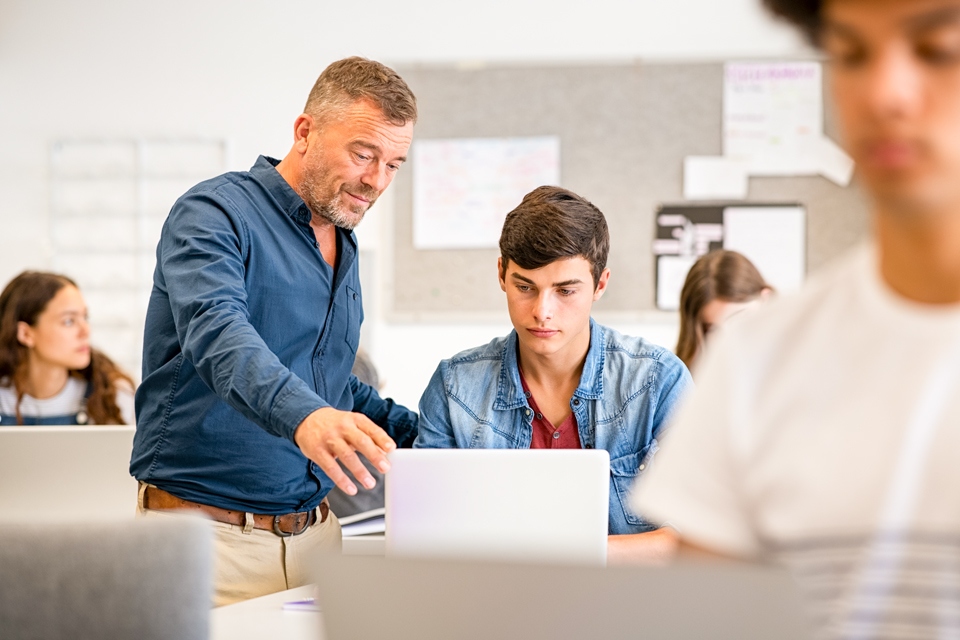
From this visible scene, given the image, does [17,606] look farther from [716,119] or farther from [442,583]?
[716,119]

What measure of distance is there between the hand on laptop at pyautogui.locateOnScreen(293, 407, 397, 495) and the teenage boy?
0.51 meters

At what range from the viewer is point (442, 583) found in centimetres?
52

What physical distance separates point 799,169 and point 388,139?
2.45 metres

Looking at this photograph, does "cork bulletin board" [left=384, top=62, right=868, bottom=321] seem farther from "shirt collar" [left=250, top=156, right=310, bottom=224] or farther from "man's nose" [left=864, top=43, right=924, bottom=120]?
"man's nose" [left=864, top=43, right=924, bottom=120]

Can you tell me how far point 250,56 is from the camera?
3844 millimetres

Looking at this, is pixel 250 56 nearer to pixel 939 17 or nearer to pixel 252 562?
pixel 252 562

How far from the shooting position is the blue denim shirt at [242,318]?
145 cm

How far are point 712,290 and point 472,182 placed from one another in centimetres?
137

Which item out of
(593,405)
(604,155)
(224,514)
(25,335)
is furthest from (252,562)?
(604,155)

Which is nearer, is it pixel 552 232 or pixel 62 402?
pixel 552 232

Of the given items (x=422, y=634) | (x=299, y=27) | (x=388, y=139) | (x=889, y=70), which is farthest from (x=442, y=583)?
(x=299, y=27)

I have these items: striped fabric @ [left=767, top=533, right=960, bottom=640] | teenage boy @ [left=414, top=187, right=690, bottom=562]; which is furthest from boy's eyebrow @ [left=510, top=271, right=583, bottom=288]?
striped fabric @ [left=767, top=533, right=960, bottom=640]

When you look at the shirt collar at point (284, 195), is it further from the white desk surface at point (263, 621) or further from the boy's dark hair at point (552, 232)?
the white desk surface at point (263, 621)

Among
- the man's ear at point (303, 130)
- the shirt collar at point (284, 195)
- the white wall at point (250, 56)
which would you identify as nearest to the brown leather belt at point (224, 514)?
the shirt collar at point (284, 195)
